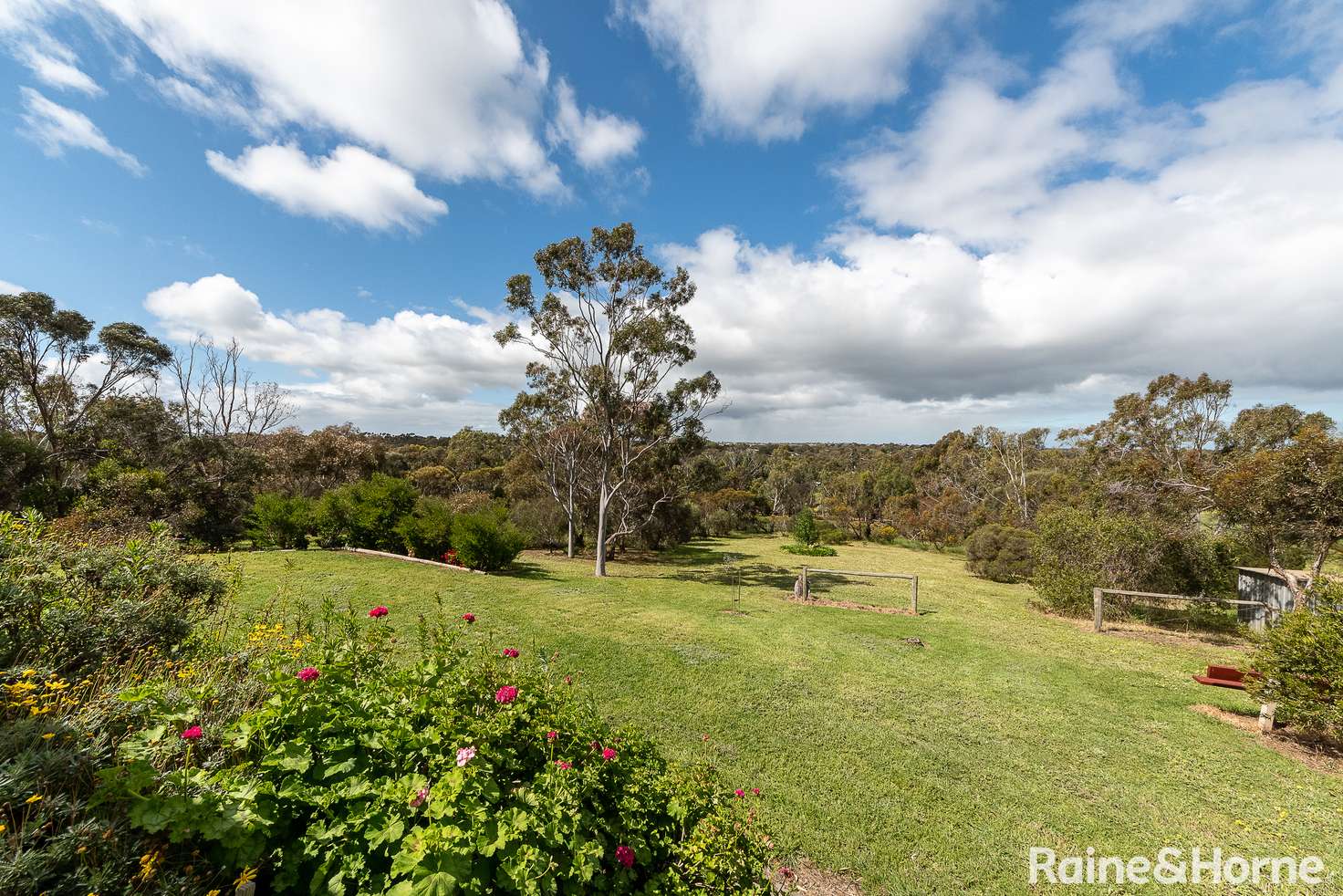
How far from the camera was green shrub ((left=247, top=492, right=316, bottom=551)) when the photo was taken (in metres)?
14.1

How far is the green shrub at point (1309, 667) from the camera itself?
15.7ft

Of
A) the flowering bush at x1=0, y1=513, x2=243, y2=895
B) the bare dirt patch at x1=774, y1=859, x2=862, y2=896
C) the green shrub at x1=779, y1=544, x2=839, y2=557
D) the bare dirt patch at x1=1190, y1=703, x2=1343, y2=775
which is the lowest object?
the green shrub at x1=779, y1=544, x2=839, y2=557

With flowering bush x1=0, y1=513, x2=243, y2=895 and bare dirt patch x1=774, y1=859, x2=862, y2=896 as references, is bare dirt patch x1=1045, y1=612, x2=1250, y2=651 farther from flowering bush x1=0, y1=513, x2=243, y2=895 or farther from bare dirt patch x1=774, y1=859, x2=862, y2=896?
flowering bush x1=0, y1=513, x2=243, y2=895

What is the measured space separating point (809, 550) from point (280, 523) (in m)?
21.7

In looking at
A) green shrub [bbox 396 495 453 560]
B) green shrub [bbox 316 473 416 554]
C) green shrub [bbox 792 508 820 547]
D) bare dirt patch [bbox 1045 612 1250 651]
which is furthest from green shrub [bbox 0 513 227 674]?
green shrub [bbox 792 508 820 547]

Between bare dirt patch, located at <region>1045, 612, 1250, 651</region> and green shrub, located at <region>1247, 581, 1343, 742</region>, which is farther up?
green shrub, located at <region>1247, 581, 1343, 742</region>

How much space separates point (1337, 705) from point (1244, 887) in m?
2.90

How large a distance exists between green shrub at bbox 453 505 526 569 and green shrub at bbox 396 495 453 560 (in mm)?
390

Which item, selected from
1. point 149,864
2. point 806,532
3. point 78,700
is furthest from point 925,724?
point 806,532

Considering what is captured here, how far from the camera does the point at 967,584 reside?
16422 millimetres

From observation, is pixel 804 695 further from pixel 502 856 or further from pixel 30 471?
pixel 30 471

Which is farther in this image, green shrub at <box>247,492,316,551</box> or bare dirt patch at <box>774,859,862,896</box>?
green shrub at <box>247,492,316,551</box>

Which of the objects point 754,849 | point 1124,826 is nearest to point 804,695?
point 1124,826

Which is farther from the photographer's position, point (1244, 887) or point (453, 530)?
point (453, 530)
